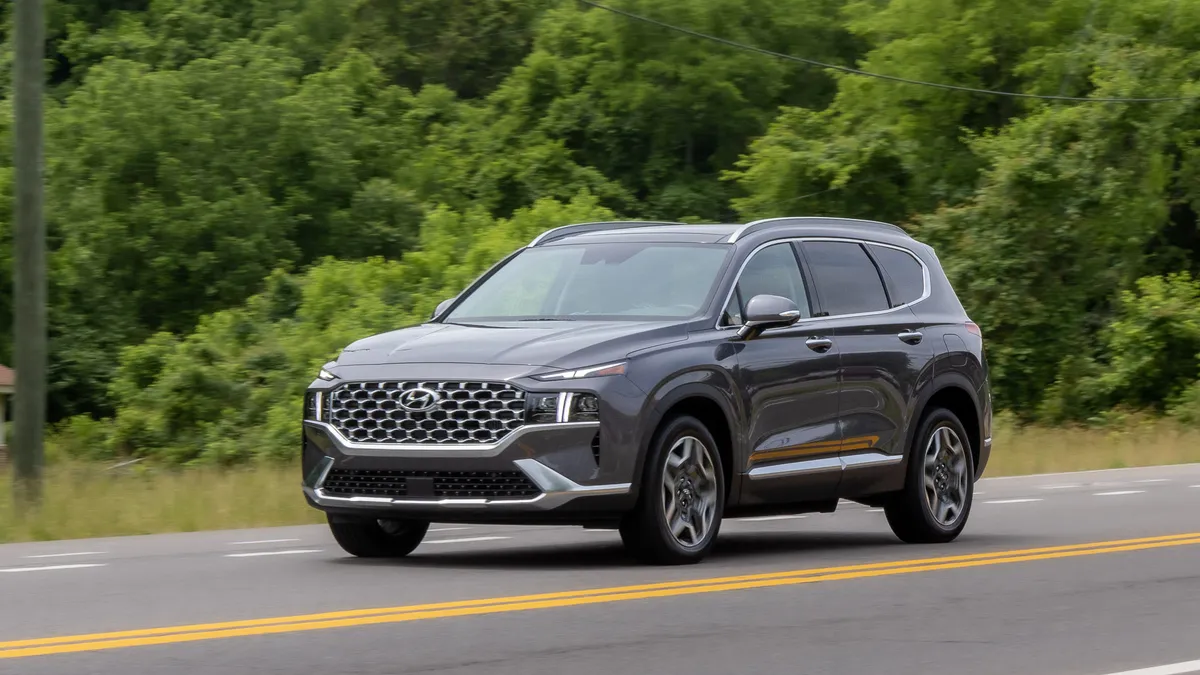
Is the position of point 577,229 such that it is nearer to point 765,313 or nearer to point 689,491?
point 765,313

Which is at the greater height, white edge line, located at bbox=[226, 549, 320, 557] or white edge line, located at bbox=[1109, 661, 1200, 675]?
white edge line, located at bbox=[1109, 661, 1200, 675]

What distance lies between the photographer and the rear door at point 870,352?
12086mm

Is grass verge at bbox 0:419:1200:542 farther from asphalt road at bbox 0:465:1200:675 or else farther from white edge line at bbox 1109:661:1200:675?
white edge line at bbox 1109:661:1200:675

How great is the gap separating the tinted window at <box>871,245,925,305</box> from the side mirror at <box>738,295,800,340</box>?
1748 millimetres

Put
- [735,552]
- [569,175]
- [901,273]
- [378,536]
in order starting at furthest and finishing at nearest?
[569,175]
[901,273]
[735,552]
[378,536]

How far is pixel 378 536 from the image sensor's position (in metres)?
11.4

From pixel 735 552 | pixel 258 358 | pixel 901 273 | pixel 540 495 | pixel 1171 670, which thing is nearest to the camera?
pixel 1171 670

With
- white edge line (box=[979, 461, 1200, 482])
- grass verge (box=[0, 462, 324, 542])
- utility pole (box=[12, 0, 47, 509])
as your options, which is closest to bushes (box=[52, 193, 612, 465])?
grass verge (box=[0, 462, 324, 542])

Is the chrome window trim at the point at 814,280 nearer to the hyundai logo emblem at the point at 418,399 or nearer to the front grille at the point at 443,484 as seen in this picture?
the front grille at the point at 443,484

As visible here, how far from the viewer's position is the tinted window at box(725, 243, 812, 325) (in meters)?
11.5

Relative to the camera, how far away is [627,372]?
10391 mm

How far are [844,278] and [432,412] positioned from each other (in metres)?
3.24

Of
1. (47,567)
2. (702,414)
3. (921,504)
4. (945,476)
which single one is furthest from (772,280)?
(47,567)

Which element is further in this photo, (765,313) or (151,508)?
(151,508)
